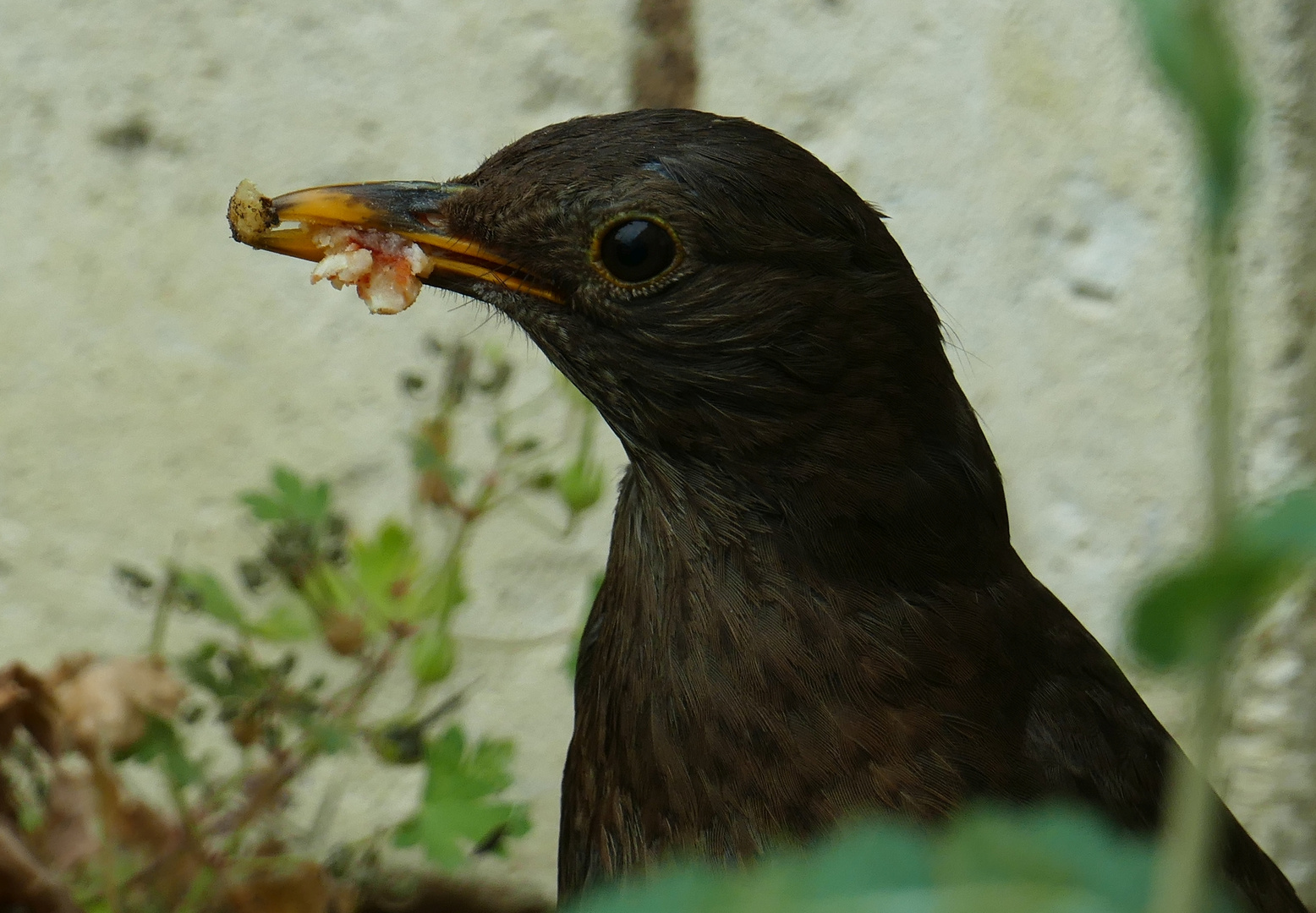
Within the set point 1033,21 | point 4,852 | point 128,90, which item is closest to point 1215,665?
point 4,852

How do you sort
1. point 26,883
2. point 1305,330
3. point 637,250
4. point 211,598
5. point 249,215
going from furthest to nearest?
point 1305,330 → point 211,598 → point 26,883 → point 249,215 → point 637,250

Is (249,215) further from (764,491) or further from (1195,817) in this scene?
(1195,817)

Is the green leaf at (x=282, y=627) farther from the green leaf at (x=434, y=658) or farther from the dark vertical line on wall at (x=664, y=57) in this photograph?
the dark vertical line on wall at (x=664, y=57)

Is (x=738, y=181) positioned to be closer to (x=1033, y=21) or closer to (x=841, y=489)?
(x=841, y=489)

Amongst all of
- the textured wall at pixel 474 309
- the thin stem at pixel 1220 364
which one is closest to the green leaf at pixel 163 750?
the textured wall at pixel 474 309

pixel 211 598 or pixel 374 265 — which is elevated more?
pixel 211 598

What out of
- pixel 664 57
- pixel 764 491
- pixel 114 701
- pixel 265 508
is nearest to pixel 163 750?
pixel 114 701
